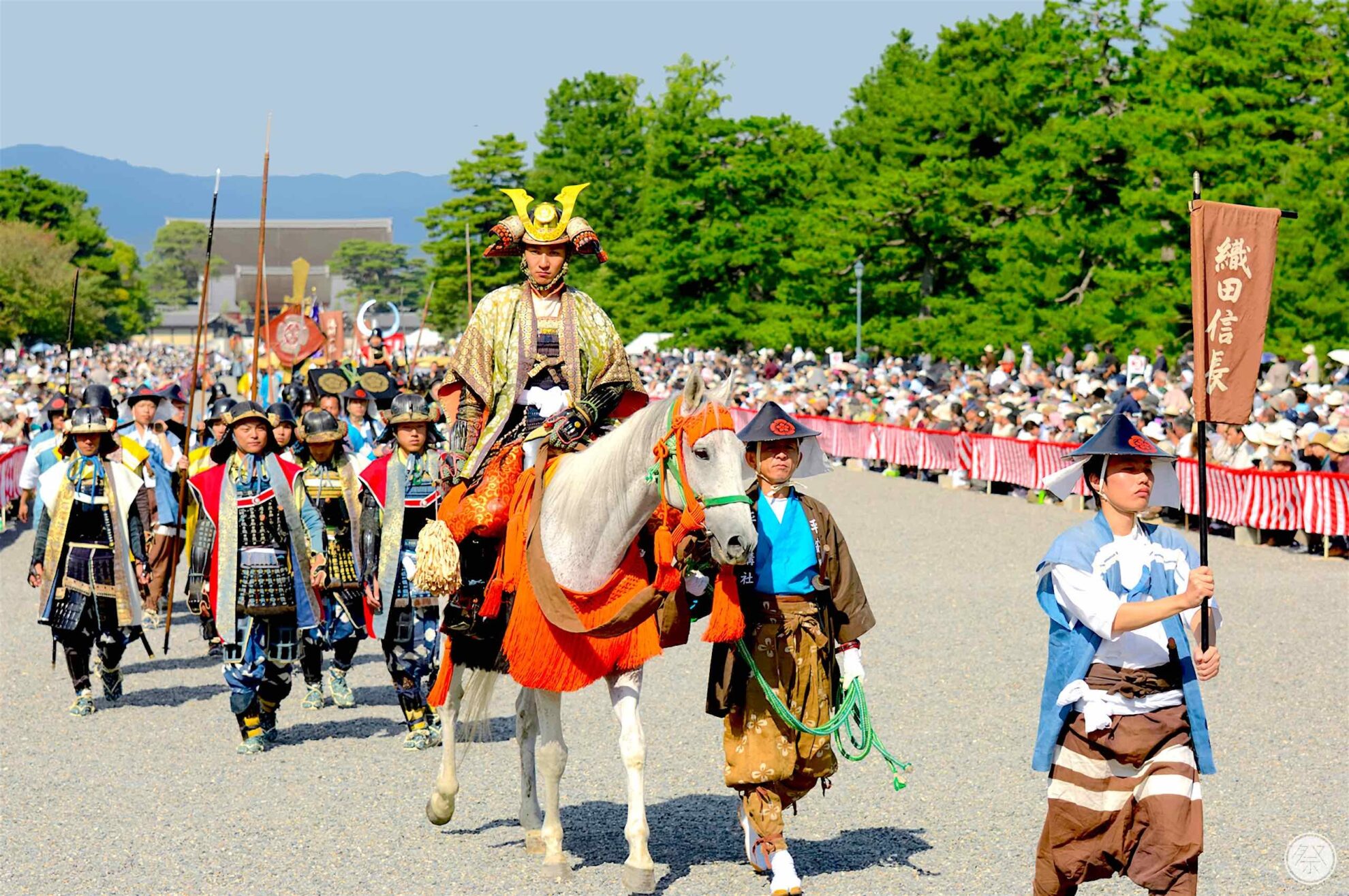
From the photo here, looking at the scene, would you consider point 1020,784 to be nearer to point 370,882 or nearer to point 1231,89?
point 370,882

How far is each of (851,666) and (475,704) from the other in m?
2.15

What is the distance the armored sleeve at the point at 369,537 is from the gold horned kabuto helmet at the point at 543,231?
251 cm

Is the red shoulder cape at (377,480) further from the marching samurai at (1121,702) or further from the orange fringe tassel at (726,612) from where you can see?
the marching samurai at (1121,702)

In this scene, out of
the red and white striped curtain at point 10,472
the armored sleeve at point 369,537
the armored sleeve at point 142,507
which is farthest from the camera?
the red and white striped curtain at point 10,472

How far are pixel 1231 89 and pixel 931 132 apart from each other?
1206cm

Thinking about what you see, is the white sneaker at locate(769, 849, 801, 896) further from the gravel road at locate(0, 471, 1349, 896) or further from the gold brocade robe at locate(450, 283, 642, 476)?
the gold brocade robe at locate(450, 283, 642, 476)

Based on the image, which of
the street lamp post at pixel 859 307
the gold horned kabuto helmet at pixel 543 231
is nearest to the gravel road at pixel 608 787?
the gold horned kabuto helmet at pixel 543 231

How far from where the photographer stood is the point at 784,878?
6.54m

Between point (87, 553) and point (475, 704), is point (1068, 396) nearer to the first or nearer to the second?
point (87, 553)

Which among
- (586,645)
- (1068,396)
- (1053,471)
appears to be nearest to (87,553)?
(586,645)

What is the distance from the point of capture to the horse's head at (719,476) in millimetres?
6121

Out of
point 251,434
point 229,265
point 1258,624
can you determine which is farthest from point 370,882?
point 229,265

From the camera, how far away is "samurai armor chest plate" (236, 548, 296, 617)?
9.68 metres

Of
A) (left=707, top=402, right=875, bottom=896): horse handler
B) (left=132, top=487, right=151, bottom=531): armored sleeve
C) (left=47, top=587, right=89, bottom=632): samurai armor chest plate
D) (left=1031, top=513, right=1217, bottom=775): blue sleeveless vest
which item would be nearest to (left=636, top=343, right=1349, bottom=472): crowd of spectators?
(left=707, top=402, right=875, bottom=896): horse handler
